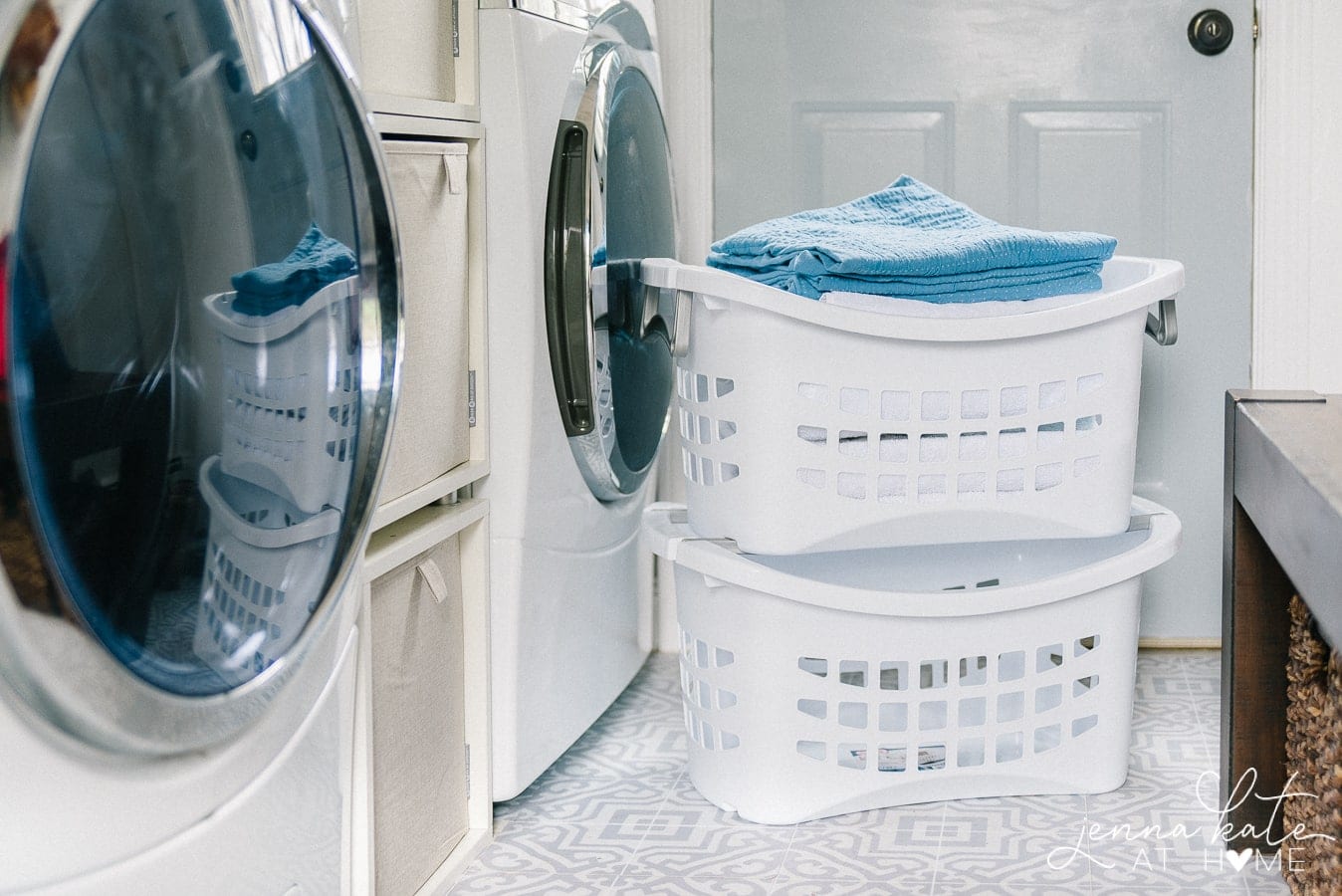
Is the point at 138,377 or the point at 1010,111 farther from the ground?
the point at 1010,111

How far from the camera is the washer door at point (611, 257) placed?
4.89 feet

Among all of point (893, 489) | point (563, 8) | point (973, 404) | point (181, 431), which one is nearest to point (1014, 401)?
point (973, 404)

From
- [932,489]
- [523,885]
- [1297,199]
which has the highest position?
[1297,199]

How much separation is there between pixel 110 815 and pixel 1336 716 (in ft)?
3.04

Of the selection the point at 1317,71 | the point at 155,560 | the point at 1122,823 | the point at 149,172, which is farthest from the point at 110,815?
the point at 1317,71

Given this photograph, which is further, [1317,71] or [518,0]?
[1317,71]

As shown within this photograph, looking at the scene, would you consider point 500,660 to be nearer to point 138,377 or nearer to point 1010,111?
point 138,377

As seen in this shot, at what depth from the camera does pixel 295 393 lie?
0.86m

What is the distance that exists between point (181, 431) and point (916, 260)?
0.88 m

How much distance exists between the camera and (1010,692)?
5.29ft

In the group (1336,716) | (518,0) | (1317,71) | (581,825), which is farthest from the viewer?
(1317,71)

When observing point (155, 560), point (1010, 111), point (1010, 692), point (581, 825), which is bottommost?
point (581, 825)

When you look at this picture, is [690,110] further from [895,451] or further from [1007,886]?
[1007,886]

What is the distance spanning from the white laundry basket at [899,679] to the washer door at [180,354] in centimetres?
62
